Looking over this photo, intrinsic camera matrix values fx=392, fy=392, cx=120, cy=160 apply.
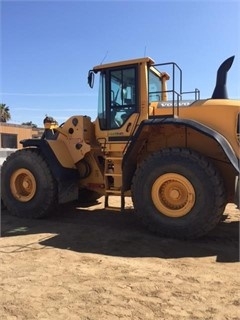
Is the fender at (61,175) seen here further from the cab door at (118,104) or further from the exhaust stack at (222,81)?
the exhaust stack at (222,81)

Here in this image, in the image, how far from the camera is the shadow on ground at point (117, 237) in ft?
18.4

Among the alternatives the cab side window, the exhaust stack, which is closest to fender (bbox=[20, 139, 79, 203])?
the cab side window

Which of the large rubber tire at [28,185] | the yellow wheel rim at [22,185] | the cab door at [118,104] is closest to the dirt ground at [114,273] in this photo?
the large rubber tire at [28,185]

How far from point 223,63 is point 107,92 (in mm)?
2264

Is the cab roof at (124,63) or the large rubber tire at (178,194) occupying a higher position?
the cab roof at (124,63)

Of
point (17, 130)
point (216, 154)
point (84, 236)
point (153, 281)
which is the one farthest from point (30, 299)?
point (17, 130)

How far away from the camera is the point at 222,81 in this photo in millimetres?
7250

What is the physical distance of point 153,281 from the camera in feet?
14.4

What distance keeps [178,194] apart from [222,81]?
241 centimetres

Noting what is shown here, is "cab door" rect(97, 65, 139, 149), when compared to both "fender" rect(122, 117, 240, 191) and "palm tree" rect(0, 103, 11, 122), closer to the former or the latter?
"fender" rect(122, 117, 240, 191)

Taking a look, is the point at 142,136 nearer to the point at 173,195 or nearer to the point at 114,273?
the point at 173,195

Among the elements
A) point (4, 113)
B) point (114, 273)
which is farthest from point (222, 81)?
point (4, 113)

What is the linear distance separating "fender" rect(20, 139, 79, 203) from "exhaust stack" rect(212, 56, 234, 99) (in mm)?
3175

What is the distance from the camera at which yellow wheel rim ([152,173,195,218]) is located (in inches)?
245
